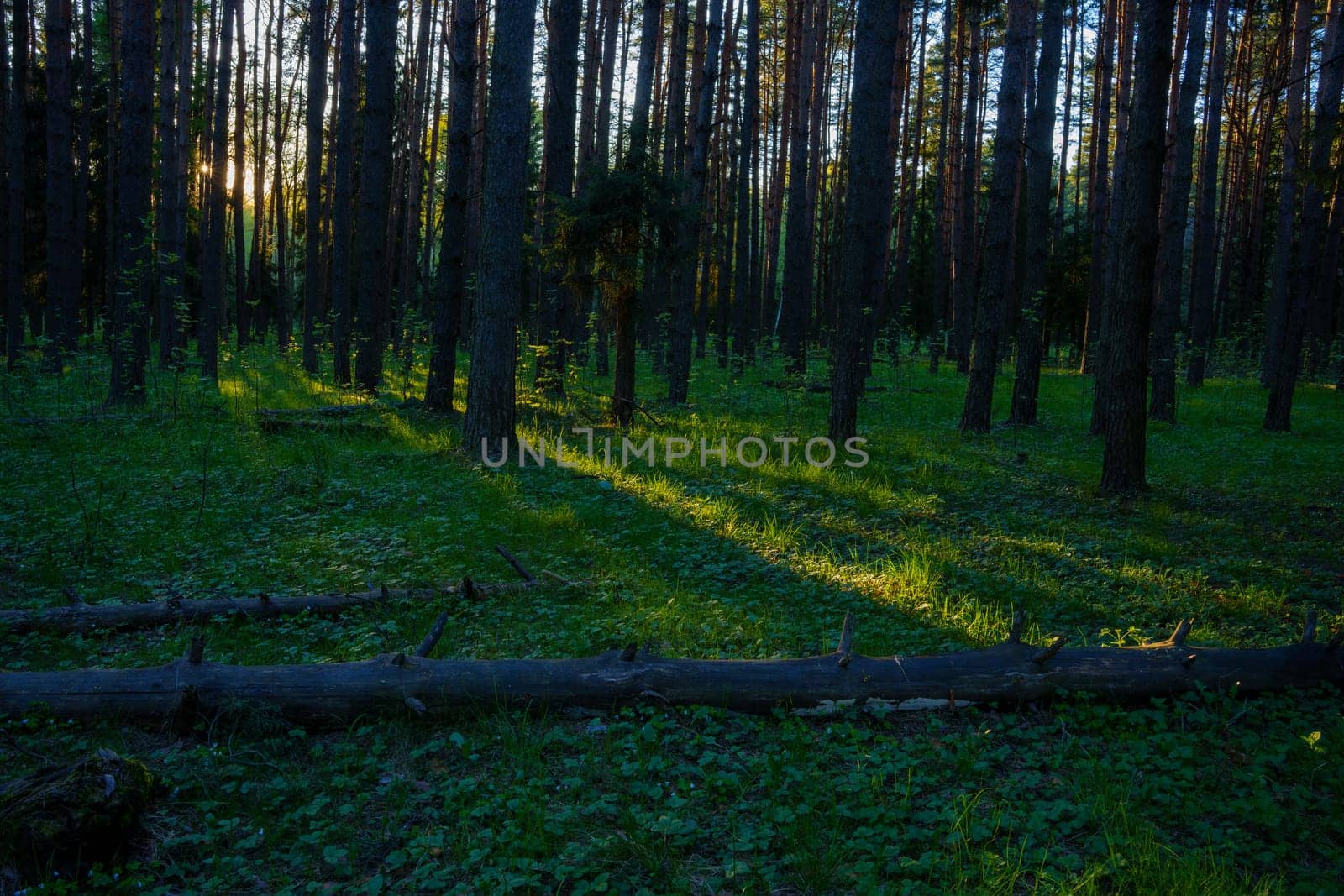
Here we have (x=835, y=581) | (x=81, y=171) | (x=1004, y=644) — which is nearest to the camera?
(x=1004, y=644)

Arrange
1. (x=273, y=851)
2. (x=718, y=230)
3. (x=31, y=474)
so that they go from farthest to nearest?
(x=718, y=230)
(x=31, y=474)
(x=273, y=851)

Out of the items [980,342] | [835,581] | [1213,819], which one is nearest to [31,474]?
[835,581]

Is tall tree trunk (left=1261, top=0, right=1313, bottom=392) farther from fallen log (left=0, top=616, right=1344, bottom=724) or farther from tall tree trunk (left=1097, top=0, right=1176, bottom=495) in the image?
fallen log (left=0, top=616, right=1344, bottom=724)

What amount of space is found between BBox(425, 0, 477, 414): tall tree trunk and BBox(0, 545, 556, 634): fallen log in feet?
26.0

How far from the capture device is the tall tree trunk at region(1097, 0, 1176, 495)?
25.8ft

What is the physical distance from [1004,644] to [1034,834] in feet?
4.45

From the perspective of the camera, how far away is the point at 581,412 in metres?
13.9

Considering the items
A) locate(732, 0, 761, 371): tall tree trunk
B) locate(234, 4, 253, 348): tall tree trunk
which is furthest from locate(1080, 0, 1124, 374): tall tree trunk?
locate(234, 4, 253, 348): tall tree trunk

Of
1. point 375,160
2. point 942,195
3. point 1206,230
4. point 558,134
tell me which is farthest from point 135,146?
point 942,195

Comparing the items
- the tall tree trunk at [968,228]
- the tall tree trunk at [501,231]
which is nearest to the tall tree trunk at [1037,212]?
the tall tree trunk at [968,228]

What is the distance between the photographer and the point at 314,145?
19.3m

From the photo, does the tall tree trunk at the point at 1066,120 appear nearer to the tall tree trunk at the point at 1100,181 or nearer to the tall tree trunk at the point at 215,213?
the tall tree trunk at the point at 1100,181

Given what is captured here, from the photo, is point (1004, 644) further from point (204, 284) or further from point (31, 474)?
point (204, 284)

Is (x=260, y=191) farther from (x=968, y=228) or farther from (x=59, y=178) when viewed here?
(x=968, y=228)
